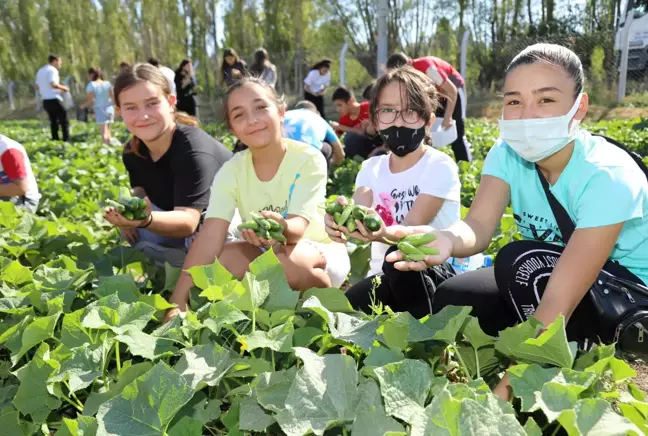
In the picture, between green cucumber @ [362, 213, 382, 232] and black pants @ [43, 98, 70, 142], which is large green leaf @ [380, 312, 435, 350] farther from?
black pants @ [43, 98, 70, 142]

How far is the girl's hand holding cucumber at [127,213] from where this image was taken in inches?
102

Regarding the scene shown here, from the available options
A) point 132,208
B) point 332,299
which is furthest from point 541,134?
point 132,208

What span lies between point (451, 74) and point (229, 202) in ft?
13.0

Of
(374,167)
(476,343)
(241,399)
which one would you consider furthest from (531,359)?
(374,167)

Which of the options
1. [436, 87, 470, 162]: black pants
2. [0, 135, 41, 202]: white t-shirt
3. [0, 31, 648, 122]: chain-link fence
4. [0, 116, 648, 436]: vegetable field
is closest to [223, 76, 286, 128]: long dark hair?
[0, 116, 648, 436]: vegetable field

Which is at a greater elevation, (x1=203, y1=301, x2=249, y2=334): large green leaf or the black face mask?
the black face mask

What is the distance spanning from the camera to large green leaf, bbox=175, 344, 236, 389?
152 cm

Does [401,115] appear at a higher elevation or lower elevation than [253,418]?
higher

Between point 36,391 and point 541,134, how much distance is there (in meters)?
1.54

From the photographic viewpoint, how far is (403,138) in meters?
2.62

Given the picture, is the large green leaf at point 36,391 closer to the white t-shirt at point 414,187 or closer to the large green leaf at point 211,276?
the large green leaf at point 211,276

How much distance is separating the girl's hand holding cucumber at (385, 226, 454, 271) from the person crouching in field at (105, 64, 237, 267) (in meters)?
1.19

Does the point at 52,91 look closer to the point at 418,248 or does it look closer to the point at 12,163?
the point at 12,163

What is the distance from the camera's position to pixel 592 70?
15312 mm
